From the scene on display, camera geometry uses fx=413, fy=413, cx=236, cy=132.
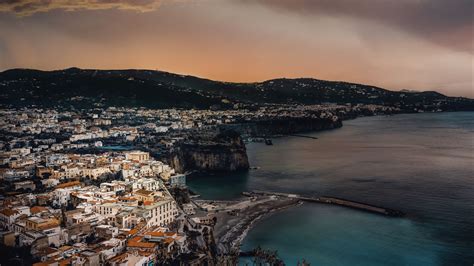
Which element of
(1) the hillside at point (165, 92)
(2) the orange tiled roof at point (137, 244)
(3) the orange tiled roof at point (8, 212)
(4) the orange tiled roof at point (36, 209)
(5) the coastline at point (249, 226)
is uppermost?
(1) the hillside at point (165, 92)

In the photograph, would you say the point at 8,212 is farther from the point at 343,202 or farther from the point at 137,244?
the point at 343,202

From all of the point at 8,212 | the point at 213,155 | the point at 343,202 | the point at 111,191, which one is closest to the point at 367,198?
the point at 343,202

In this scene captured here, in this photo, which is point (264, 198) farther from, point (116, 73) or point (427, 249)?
point (116, 73)

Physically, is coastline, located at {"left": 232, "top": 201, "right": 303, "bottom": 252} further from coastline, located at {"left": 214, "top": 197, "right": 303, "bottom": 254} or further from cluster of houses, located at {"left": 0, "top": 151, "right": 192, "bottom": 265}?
cluster of houses, located at {"left": 0, "top": 151, "right": 192, "bottom": 265}

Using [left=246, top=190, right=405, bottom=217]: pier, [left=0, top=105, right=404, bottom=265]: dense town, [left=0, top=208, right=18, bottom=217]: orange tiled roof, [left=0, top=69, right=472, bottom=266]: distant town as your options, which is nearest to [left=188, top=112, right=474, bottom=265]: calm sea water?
[left=246, top=190, right=405, bottom=217]: pier

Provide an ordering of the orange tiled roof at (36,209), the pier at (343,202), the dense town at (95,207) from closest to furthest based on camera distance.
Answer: the dense town at (95,207)
the orange tiled roof at (36,209)
the pier at (343,202)

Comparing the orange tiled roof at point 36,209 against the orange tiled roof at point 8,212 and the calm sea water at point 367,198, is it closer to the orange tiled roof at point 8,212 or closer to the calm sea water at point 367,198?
the orange tiled roof at point 8,212

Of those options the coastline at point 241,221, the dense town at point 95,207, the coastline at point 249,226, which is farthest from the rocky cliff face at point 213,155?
the coastline at point 249,226

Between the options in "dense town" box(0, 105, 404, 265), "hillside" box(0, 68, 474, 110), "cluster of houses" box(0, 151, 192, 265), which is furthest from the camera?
"hillside" box(0, 68, 474, 110)
